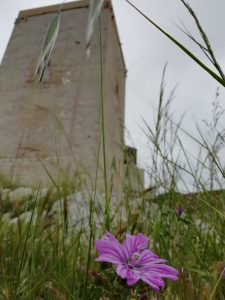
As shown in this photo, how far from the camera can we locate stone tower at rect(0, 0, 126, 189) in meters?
A: 3.18

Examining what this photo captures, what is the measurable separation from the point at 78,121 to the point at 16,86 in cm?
84

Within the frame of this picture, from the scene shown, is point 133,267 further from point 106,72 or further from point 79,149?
point 106,72

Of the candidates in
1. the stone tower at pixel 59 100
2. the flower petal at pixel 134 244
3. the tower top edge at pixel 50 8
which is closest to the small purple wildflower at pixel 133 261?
the flower petal at pixel 134 244

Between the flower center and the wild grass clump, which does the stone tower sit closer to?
the wild grass clump

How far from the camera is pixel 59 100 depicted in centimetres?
339

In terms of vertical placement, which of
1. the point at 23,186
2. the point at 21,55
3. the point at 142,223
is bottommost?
the point at 142,223

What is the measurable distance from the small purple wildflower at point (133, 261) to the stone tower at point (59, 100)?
2.47 metres

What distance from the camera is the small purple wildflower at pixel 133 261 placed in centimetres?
33

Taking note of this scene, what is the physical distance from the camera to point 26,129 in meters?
3.35

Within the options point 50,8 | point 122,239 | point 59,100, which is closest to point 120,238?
point 122,239

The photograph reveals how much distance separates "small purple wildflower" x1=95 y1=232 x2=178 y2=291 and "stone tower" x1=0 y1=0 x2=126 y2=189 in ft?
8.11

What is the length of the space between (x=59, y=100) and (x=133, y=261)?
312 cm

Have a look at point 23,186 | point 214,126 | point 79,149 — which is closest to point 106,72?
point 79,149

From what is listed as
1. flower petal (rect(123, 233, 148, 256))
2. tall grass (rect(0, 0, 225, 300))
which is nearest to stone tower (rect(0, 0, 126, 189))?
tall grass (rect(0, 0, 225, 300))
